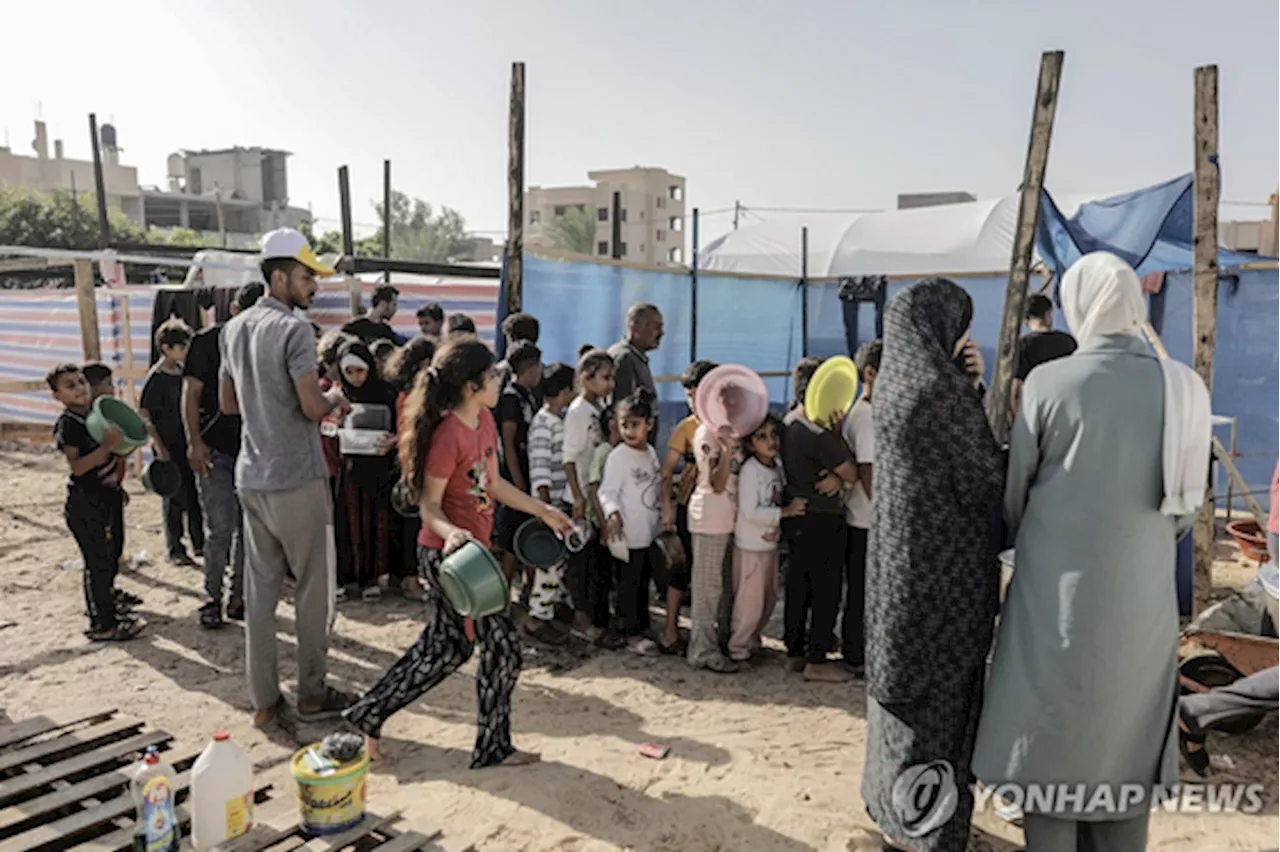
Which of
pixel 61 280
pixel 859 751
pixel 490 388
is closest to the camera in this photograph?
pixel 490 388

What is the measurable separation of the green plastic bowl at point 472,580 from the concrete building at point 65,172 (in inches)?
2035

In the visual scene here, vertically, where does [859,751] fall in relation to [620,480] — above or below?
below

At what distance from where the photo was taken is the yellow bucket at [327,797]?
2832 mm

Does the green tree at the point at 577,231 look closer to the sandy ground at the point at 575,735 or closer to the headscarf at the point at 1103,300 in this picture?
the sandy ground at the point at 575,735

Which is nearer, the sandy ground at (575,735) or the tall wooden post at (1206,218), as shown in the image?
the sandy ground at (575,735)

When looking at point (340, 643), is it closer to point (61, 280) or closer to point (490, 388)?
point (490, 388)

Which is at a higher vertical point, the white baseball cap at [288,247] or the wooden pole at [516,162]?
the wooden pole at [516,162]

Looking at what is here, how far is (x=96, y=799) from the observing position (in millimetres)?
3201

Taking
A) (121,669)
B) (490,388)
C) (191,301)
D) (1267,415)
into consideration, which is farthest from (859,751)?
(191,301)

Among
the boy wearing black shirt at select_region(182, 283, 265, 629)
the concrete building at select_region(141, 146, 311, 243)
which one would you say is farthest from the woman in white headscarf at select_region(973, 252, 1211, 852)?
the concrete building at select_region(141, 146, 311, 243)

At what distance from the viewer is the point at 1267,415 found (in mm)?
8250

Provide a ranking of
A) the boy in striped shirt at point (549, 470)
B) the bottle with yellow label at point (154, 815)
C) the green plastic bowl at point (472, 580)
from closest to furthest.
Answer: the bottle with yellow label at point (154, 815) → the green plastic bowl at point (472, 580) → the boy in striped shirt at point (549, 470)

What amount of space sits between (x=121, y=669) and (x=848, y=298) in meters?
7.83

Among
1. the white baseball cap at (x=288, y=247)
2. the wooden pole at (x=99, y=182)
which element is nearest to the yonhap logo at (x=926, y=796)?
the white baseball cap at (x=288, y=247)
